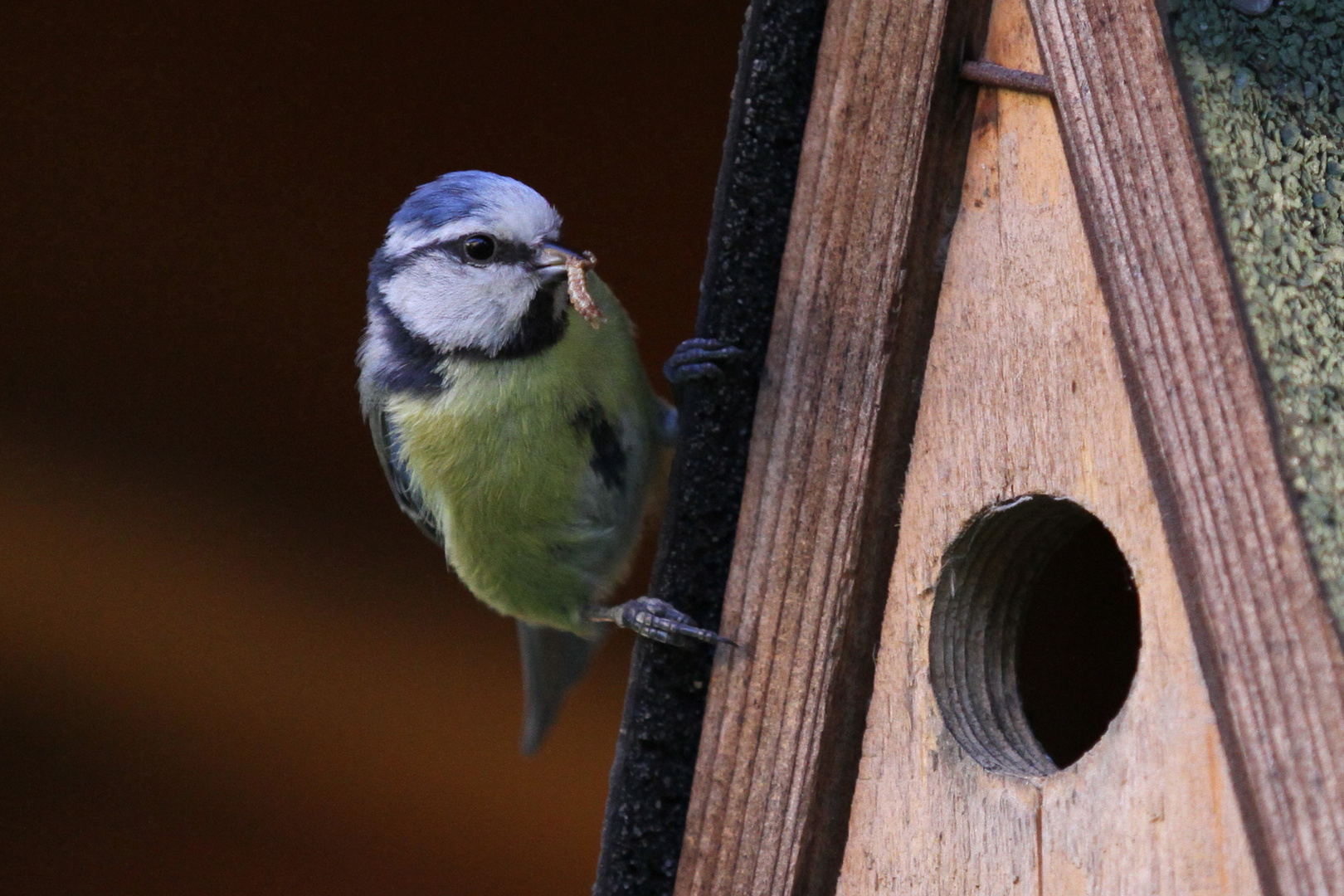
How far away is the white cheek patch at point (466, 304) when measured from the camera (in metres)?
1.20

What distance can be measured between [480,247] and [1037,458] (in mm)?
598

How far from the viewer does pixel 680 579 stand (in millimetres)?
879

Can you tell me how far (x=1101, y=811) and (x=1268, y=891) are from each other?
10cm

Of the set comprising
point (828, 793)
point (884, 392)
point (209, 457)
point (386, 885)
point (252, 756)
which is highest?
point (884, 392)

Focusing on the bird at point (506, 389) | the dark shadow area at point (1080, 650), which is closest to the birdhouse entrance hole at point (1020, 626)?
the dark shadow area at point (1080, 650)

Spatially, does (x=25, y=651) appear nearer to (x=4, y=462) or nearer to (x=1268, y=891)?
(x=4, y=462)

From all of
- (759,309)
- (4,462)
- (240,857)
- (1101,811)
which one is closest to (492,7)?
(4,462)

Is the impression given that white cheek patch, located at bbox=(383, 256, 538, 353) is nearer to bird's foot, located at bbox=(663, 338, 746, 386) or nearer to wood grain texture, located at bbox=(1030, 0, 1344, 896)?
bird's foot, located at bbox=(663, 338, 746, 386)

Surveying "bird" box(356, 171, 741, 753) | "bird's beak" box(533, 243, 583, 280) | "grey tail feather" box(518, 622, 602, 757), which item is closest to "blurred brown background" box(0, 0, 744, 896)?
"grey tail feather" box(518, 622, 602, 757)

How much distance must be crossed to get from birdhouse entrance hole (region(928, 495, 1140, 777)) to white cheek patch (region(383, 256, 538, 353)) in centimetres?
50

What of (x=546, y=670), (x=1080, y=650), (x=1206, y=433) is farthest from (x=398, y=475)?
(x=1206, y=433)

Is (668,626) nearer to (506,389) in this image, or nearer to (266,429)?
(506,389)

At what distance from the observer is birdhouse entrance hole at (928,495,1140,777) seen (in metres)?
0.82

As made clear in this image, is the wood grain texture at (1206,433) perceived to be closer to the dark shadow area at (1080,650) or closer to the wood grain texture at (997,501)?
the wood grain texture at (997,501)
